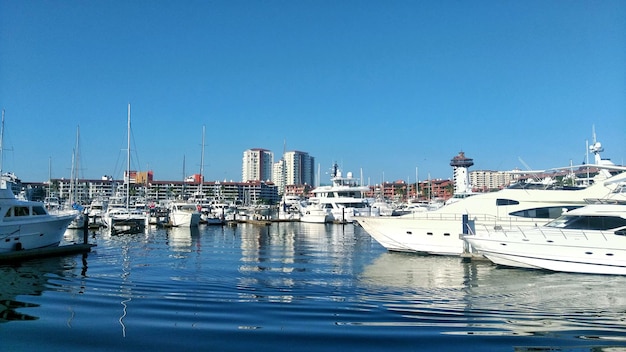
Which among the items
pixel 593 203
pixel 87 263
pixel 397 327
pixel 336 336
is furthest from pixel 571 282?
pixel 87 263

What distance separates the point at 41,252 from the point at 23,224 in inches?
69.1

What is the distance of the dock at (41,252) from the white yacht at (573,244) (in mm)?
22745

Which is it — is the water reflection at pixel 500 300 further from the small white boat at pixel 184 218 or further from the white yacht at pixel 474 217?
the small white boat at pixel 184 218

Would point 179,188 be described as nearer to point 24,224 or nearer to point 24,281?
point 24,224

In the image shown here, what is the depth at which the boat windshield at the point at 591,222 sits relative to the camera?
740 inches

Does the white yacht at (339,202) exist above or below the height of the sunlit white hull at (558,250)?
above

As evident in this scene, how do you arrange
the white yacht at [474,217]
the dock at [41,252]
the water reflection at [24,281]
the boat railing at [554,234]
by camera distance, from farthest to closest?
the white yacht at [474,217], the dock at [41,252], the boat railing at [554,234], the water reflection at [24,281]

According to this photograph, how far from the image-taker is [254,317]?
1148 cm

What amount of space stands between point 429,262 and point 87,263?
17.7m

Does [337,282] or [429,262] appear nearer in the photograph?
[337,282]

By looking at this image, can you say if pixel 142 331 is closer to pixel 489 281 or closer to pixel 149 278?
pixel 149 278

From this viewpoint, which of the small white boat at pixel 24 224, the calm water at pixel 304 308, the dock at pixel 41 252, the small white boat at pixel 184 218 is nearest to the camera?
the calm water at pixel 304 308

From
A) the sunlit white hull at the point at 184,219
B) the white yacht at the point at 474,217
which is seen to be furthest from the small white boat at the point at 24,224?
the sunlit white hull at the point at 184,219

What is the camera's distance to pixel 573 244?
19.2 meters
